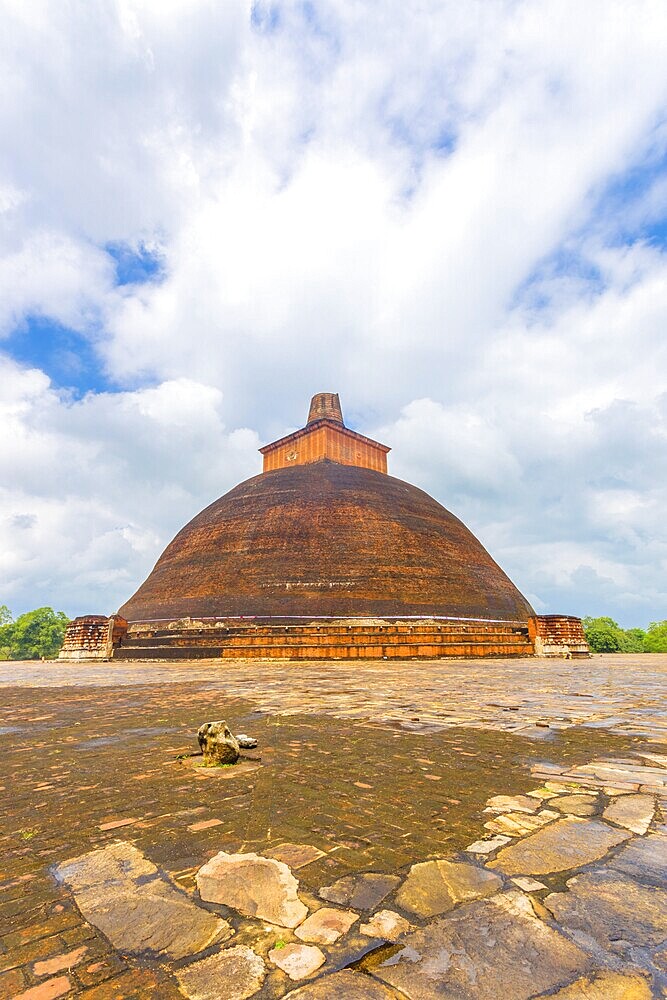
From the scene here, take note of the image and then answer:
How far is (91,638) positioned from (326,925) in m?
18.6

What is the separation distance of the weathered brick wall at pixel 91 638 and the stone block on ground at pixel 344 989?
18.3m

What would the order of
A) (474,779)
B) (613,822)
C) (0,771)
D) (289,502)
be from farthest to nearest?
1. (289,502)
2. (0,771)
3. (474,779)
4. (613,822)

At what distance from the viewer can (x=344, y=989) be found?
1103 millimetres

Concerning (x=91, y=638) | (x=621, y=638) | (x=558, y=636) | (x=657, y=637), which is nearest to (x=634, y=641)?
(x=657, y=637)

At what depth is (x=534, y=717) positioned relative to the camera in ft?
14.4

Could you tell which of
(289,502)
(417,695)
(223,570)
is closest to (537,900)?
(417,695)

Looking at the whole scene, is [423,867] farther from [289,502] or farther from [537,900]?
[289,502]

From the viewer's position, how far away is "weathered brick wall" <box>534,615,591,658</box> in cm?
1828

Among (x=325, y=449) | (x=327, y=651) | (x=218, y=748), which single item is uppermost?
(x=325, y=449)

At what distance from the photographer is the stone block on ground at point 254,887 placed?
1.40 m

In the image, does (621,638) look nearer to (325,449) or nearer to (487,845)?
(325,449)

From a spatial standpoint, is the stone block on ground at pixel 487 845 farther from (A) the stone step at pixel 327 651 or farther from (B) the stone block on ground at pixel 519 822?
(A) the stone step at pixel 327 651

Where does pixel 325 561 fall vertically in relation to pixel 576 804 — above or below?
above

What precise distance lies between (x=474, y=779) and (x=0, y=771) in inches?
99.2
